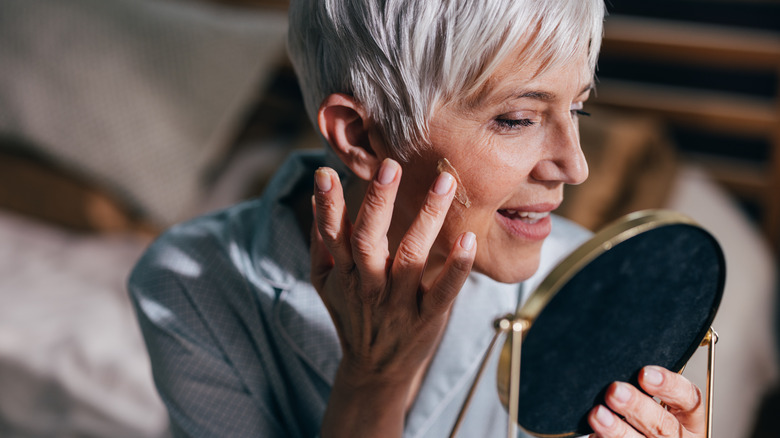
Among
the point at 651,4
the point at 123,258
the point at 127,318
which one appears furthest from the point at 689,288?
the point at 651,4

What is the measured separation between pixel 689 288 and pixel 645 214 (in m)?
0.09

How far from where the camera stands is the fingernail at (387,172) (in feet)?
1.80

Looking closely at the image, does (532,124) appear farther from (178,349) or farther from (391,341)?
(178,349)

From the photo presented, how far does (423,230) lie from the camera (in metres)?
0.55

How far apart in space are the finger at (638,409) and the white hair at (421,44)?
28 cm

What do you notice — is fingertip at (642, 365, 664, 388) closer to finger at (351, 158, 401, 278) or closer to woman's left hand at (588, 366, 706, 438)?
woman's left hand at (588, 366, 706, 438)

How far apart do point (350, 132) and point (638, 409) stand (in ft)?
1.25

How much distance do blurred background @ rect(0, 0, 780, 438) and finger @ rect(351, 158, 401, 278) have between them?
1044 mm

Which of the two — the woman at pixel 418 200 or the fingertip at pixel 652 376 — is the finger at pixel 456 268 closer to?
the woman at pixel 418 200

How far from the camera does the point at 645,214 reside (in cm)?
47

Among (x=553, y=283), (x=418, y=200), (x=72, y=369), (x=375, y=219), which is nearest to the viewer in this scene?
(x=553, y=283)

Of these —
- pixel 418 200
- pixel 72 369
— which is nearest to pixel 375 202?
pixel 418 200

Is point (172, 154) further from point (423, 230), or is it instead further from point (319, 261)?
point (423, 230)

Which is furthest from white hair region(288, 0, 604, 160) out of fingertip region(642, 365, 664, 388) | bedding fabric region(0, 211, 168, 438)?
bedding fabric region(0, 211, 168, 438)
